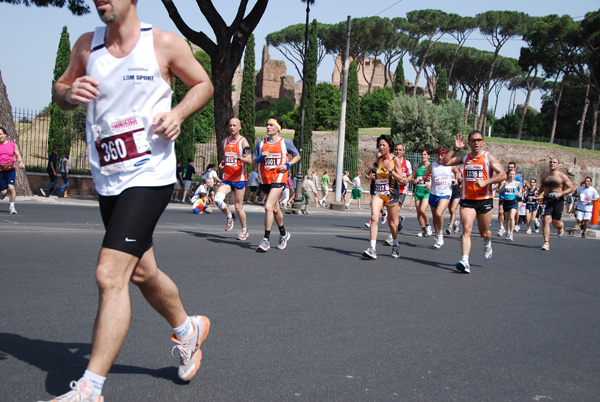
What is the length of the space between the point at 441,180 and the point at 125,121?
991 centimetres

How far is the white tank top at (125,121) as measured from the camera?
2.89m

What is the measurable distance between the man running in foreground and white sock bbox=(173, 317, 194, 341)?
17cm

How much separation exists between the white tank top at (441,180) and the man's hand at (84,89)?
9777 mm

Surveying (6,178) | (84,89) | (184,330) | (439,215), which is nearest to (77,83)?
(84,89)

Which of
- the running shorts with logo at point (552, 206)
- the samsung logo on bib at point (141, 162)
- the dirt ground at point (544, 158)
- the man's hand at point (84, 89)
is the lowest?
the dirt ground at point (544, 158)

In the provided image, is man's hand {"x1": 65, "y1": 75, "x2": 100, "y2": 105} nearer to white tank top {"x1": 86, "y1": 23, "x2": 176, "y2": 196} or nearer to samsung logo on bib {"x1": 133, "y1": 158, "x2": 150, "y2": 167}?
white tank top {"x1": 86, "y1": 23, "x2": 176, "y2": 196}

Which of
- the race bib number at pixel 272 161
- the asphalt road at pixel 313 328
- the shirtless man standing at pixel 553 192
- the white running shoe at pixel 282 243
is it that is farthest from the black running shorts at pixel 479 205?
the shirtless man standing at pixel 553 192

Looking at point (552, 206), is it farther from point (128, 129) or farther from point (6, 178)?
point (128, 129)

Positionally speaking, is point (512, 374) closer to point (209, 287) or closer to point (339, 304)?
point (339, 304)

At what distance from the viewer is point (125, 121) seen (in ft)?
9.52

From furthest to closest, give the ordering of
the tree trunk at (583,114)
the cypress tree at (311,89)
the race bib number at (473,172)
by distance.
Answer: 1. the tree trunk at (583,114)
2. the cypress tree at (311,89)
3. the race bib number at (473,172)

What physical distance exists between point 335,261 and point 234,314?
3622 mm

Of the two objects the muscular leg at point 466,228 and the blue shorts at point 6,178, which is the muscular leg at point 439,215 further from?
the blue shorts at point 6,178

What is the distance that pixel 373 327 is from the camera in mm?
4684
